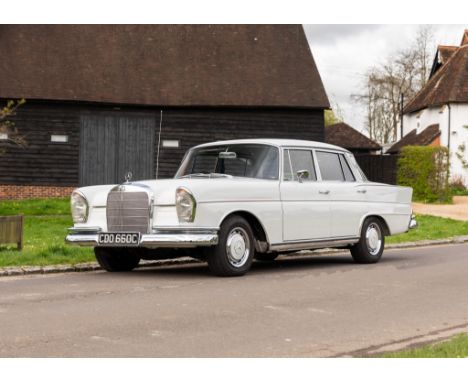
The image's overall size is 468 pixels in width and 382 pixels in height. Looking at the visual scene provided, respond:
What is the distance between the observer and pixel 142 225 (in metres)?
11.3

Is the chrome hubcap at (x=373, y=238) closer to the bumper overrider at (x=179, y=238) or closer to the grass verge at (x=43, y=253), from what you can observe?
the bumper overrider at (x=179, y=238)

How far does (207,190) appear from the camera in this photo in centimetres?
1110

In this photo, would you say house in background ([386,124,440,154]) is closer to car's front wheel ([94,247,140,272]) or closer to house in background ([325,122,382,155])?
house in background ([325,122,382,155])

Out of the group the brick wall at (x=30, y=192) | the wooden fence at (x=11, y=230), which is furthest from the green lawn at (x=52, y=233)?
the brick wall at (x=30, y=192)

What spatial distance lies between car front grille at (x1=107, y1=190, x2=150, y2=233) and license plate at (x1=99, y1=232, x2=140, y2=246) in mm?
141

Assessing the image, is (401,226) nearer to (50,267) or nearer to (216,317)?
(50,267)

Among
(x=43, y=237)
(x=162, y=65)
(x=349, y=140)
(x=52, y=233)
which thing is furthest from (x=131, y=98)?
(x=349, y=140)

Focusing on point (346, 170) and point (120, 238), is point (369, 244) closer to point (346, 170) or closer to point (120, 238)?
point (346, 170)

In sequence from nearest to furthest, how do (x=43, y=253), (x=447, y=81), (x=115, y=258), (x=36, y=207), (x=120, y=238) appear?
(x=120, y=238) → (x=115, y=258) → (x=43, y=253) → (x=36, y=207) → (x=447, y=81)

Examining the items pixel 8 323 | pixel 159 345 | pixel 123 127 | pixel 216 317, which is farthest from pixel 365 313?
pixel 123 127

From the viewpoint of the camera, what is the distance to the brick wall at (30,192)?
32688 mm

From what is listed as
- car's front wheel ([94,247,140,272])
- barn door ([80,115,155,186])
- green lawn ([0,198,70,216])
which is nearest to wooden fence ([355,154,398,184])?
barn door ([80,115,155,186])

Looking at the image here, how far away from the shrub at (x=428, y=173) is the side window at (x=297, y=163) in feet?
73.5

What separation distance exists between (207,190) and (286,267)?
2.78 meters
